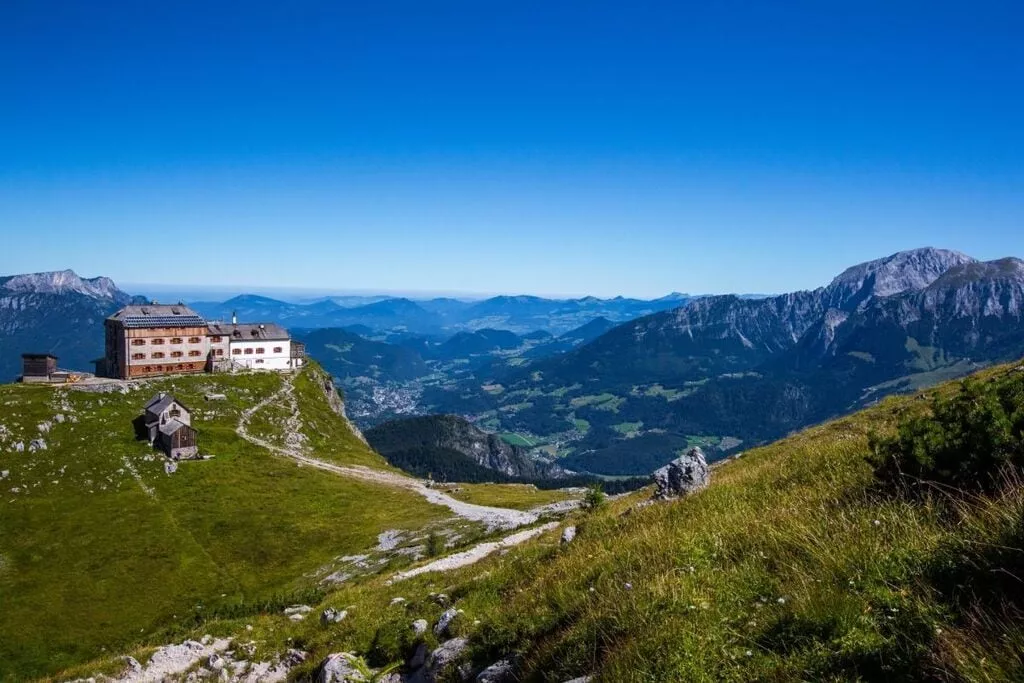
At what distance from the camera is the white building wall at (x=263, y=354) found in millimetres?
145000

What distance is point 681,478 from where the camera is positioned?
22.8 meters

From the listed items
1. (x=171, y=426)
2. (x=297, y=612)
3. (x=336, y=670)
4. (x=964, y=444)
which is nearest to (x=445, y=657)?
(x=336, y=670)

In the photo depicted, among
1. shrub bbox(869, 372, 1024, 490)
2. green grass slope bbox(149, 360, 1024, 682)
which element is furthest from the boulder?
shrub bbox(869, 372, 1024, 490)

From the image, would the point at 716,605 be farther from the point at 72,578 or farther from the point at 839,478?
the point at 72,578

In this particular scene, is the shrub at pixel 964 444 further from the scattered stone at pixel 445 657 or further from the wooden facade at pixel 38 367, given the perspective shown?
the wooden facade at pixel 38 367

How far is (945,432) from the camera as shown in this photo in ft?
41.6

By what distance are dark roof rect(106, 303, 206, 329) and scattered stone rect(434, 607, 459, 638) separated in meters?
130

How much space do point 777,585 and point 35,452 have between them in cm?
11300

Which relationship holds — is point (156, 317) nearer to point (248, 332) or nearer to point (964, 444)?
point (248, 332)

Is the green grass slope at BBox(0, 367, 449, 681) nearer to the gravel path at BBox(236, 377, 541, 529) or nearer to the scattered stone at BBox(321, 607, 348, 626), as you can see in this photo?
the gravel path at BBox(236, 377, 541, 529)

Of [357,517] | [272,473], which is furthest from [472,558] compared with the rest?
[272,473]

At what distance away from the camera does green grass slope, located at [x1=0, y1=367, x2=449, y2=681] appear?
62688 millimetres

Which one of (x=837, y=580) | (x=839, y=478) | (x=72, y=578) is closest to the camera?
(x=837, y=580)

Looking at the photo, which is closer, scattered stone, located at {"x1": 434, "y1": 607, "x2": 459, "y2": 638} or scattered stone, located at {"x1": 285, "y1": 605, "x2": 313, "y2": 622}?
scattered stone, located at {"x1": 434, "y1": 607, "x2": 459, "y2": 638}
